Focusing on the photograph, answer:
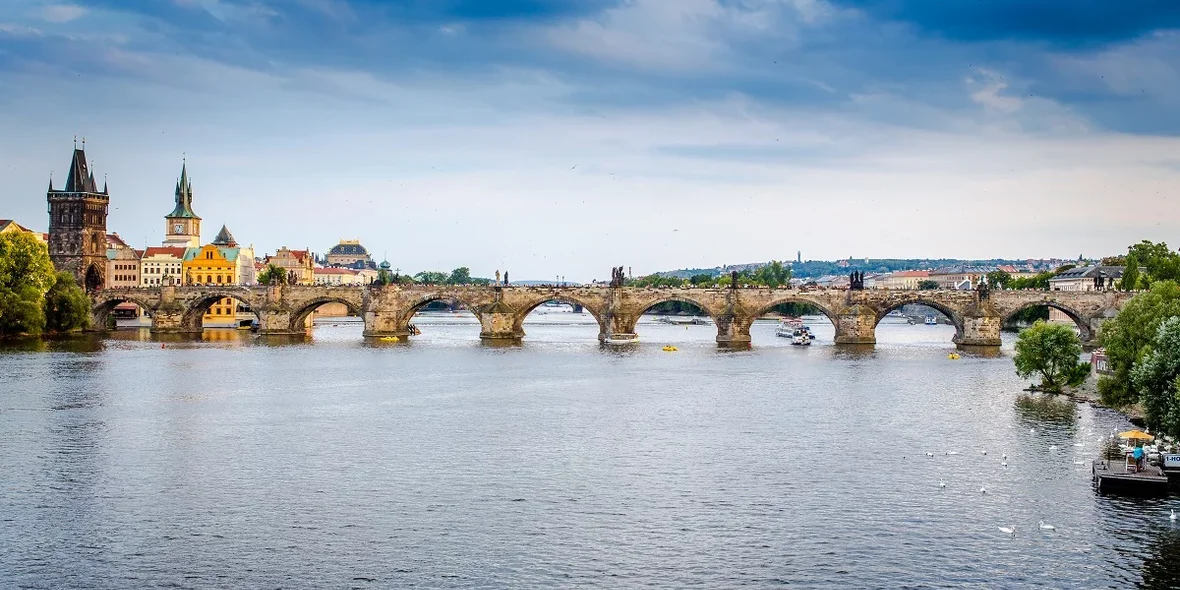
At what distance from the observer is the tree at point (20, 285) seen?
341ft

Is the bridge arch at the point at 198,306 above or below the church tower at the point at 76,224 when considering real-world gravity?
below

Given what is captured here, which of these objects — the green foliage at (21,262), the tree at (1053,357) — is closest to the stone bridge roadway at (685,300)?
the green foliage at (21,262)

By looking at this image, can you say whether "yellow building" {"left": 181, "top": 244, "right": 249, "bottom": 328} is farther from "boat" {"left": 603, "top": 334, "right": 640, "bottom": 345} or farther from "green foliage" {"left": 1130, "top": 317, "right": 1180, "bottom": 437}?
"green foliage" {"left": 1130, "top": 317, "right": 1180, "bottom": 437}

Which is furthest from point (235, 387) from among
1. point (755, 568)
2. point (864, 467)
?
point (755, 568)

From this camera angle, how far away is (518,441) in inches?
2010

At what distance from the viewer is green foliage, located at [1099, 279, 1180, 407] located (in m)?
53.8

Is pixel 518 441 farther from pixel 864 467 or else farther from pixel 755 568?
pixel 755 568

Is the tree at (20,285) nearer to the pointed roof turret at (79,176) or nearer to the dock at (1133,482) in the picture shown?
the pointed roof turret at (79,176)

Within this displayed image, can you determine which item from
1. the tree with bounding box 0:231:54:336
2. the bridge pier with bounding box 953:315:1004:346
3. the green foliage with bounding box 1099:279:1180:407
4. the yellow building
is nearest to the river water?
the green foliage with bounding box 1099:279:1180:407

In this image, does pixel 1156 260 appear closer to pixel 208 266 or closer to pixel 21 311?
pixel 21 311

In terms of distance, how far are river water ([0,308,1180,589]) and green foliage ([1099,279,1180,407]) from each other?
1.63 metres

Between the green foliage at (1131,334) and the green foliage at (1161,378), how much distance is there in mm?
2778

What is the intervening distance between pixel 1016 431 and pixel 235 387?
134 ft

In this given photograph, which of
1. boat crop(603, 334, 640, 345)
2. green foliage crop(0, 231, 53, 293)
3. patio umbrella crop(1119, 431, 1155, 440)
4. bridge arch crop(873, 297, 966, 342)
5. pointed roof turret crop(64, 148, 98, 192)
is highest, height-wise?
pointed roof turret crop(64, 148, 98, 192)
